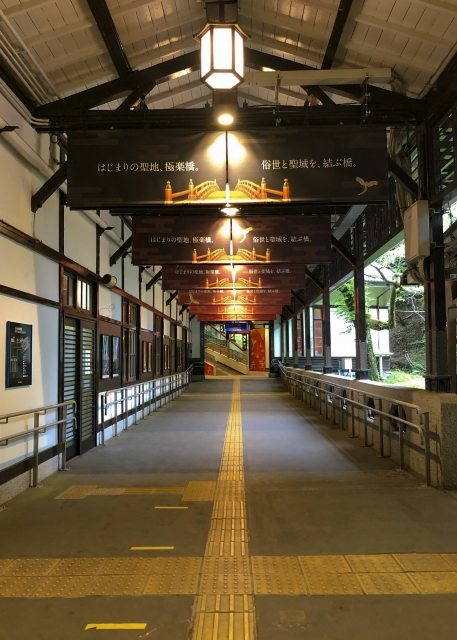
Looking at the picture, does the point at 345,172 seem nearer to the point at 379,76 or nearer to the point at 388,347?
the point at 379,76

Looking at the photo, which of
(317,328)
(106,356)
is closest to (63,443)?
(106,356)

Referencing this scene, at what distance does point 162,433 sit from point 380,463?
4.26 metres

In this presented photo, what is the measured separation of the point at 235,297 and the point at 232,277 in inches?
151

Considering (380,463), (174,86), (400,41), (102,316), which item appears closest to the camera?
(400,41)

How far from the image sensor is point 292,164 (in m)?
4.86

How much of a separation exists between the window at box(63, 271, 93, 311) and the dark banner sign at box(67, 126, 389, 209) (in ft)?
7.79

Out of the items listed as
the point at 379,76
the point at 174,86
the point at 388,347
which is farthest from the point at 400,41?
the point at 388,347

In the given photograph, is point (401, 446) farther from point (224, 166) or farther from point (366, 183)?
point (224, 166)

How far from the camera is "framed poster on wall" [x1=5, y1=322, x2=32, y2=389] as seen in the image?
4941 mm

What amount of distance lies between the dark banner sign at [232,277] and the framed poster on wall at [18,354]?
477 centimetres

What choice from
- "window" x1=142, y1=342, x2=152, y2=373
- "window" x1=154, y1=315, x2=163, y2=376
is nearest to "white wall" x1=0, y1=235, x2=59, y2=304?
"window" x1=142, y1=342, x2=152, y2=373

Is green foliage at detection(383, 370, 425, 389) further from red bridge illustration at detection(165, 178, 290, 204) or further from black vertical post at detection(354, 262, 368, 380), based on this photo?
red bridge illustration at detection(165, 178, 290, 204)

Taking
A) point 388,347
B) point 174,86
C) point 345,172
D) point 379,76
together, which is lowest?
point 388,347

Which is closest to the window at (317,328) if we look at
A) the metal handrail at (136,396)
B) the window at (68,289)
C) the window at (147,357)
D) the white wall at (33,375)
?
the metal handrail at (136,396)
